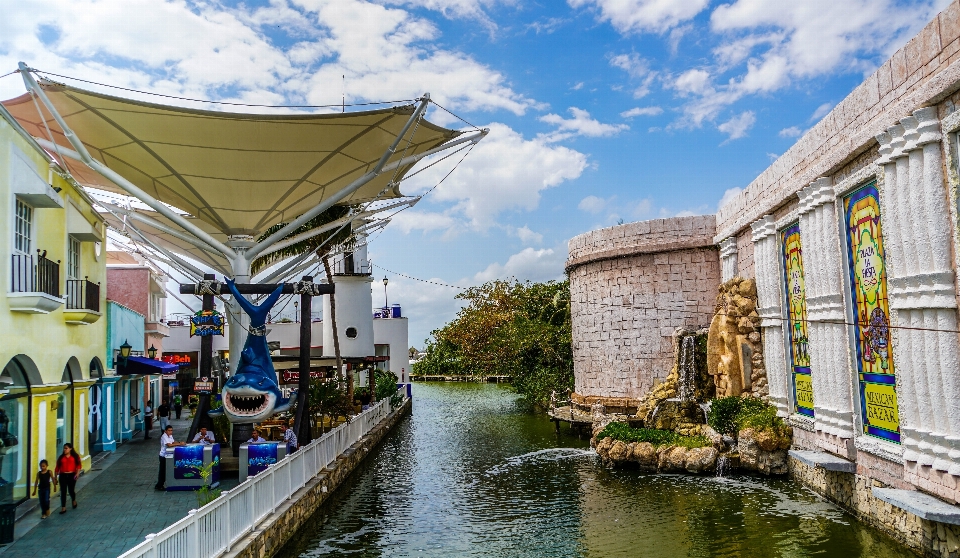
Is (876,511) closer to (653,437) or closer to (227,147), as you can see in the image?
(653,437)

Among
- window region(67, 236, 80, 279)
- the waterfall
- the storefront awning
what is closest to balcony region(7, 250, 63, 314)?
window region(67, 236, 80, 279)

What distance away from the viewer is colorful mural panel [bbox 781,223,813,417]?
55.1ft

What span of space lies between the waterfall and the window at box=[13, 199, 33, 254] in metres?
17.7

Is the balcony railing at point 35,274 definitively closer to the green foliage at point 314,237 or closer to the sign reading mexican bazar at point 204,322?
the sign reading mexican bazar at point 204,322

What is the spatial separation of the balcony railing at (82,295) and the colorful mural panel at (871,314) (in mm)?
16666

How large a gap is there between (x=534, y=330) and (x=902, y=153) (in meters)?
28.0

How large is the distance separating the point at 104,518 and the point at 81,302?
647 cm

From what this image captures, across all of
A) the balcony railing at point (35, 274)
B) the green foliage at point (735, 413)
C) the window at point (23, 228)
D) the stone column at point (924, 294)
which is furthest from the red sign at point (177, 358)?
the stone column at point (924, 294)

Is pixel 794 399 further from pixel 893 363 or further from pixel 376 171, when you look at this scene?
pixel 376 171

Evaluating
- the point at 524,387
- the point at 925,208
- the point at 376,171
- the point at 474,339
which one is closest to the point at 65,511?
the point at 376,171

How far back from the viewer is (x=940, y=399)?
10789mm

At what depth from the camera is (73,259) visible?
18219mm

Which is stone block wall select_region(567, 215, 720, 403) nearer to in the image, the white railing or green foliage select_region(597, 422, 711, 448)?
green foliage select_region(597, 422, 711, 448)

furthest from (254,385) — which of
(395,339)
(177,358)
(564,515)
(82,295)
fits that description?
(395,339)
